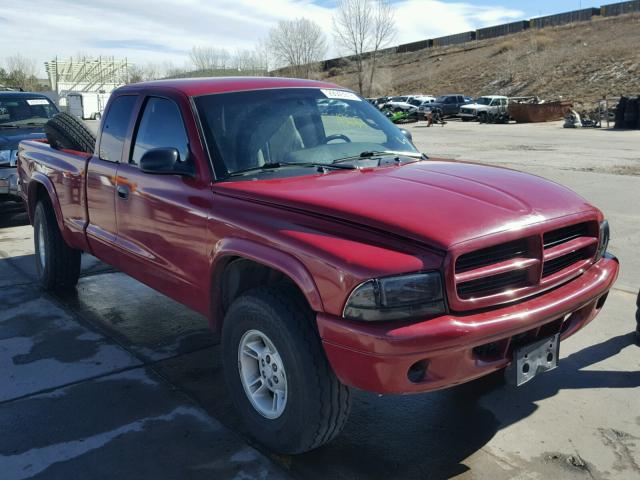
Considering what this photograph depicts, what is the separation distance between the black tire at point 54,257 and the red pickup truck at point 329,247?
140cm

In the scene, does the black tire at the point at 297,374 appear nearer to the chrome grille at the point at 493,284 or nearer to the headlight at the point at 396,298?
the headlight at the point at 396,298

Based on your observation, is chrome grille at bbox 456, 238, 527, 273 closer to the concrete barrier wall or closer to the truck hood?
the truck hood

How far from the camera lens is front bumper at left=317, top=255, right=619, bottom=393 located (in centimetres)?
249

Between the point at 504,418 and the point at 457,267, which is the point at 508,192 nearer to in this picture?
the point at 457,267

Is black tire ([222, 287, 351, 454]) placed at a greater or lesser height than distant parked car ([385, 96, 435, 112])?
lesser

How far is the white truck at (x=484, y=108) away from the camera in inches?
1619

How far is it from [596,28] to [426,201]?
75.2 meters

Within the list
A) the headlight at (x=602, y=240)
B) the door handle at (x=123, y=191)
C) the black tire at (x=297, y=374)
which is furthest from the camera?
the door handle at (x=123, y=191)

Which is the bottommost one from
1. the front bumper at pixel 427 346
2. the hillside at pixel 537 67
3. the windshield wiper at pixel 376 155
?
the front bumper at pixel 427 346

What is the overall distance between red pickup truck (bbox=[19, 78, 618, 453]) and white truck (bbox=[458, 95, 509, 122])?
39.0 meters

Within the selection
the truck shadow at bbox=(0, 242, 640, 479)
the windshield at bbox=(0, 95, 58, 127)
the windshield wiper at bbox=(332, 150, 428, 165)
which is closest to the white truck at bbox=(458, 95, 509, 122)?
the windshield at bbox=(0, 95, 58, 127)

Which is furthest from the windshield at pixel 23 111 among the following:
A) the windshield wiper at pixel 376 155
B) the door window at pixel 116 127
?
the windshield wiper at pixel 376 155

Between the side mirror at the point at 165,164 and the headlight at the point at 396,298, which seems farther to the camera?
the side mirror at the point at 165,164

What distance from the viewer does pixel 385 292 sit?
8.27 ft
